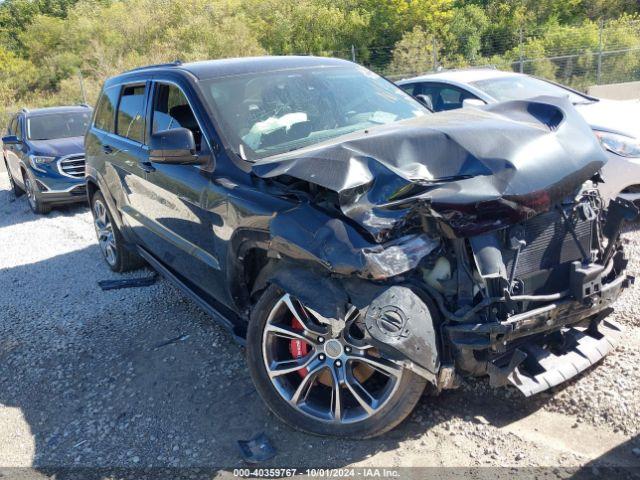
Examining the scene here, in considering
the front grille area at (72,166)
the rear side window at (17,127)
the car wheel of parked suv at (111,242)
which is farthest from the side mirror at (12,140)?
the car wheel of parked suv at (111,242)

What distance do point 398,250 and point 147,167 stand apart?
2.67m

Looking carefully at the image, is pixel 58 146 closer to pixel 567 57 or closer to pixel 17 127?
pixel 17 127

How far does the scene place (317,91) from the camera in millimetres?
4184

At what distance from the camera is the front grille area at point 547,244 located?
2842 millimetres

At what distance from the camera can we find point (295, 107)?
403 cm

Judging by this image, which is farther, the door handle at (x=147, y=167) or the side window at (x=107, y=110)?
the side window at (x=107, y=110)

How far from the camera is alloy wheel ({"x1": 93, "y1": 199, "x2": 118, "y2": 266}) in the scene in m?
6.06

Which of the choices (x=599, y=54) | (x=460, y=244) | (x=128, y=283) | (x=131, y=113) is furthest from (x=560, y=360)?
(x=599, y=54)

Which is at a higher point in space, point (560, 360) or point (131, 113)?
point (131, 113)

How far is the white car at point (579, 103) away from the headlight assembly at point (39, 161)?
234 inches

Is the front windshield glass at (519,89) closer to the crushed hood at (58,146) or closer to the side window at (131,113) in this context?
the side window at (131,113)

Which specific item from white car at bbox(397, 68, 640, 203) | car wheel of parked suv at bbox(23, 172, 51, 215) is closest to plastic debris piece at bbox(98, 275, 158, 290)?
white car at bbox(397, 68, 640, 203)

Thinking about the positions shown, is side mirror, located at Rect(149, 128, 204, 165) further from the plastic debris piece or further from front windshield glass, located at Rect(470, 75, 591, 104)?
front windshield glass, located at Rect(470, 75, 591, 104)

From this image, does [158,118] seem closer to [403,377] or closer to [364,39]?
[403,377]
